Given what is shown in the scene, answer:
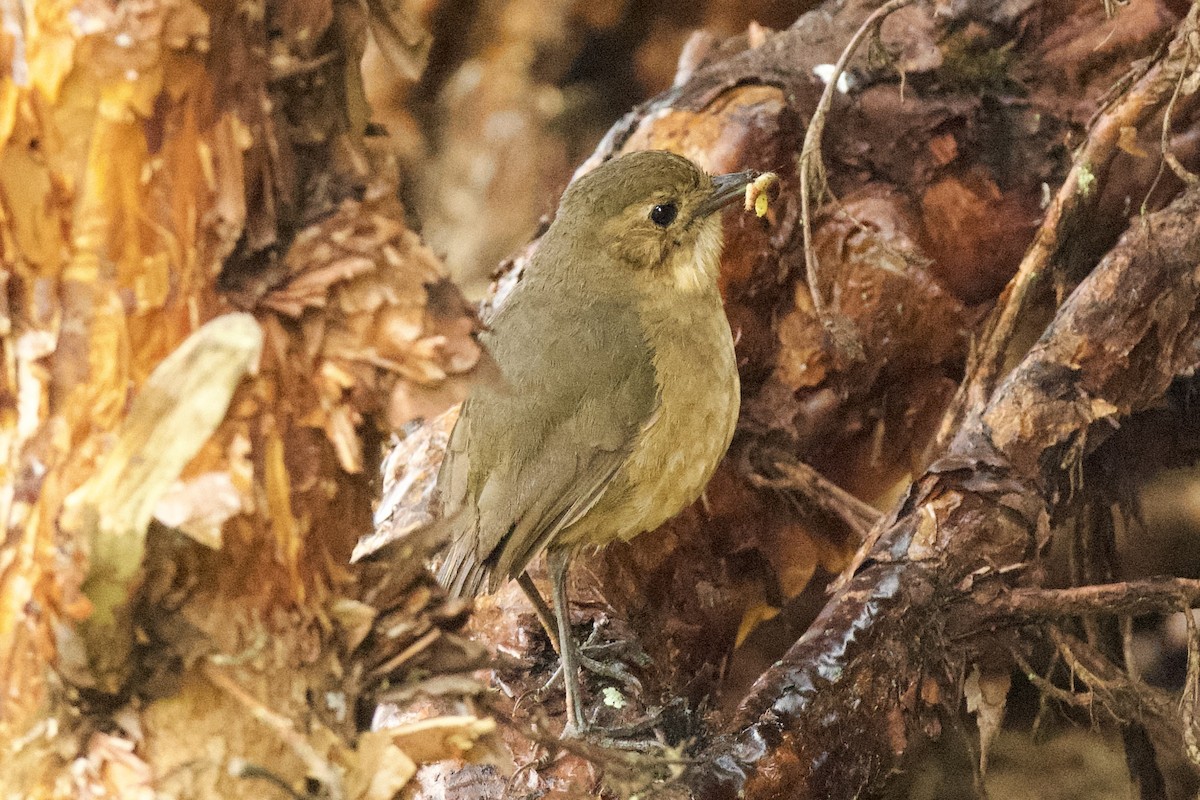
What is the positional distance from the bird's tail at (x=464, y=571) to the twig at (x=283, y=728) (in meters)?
0.97

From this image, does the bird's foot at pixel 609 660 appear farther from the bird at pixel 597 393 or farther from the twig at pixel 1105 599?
the twig at pixel 1105 599

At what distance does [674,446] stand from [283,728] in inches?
55.3

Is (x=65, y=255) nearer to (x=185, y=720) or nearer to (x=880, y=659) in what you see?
(x=185, y=720)

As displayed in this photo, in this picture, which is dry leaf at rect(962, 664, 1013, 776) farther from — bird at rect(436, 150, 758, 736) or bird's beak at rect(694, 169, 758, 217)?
bird's beak at rect(694, 169, 758, 217)

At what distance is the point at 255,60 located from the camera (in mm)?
1394

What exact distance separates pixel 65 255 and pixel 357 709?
0.71m

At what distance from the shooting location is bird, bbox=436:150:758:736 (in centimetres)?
258

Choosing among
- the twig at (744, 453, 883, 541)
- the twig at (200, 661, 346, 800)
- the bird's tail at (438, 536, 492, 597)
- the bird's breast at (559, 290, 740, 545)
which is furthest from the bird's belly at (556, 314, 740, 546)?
the twig at (200, 661, 346, 800)

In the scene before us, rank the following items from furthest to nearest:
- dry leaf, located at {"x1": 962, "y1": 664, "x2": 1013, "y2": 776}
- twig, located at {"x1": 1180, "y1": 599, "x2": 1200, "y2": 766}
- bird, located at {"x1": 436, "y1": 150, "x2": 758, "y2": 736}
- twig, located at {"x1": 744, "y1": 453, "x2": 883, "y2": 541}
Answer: twig, located at {"x1": 744, "y1": 453, "x2": 883, "y2": 541}
dry leaf, located at {"x1": 962, "y1": 664, "x2": 1013, "y2": 776}
bird, located at {"x1": 436, "y1": 150, "x2": 758, "y2": 736}
twig, located at {"x1": 1180, "y1": 599, "x2": 1200, "y2": 766}

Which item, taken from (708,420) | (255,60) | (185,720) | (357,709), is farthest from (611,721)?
(255,60)

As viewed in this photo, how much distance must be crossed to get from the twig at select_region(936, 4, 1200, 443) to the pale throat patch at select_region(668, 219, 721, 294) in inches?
30.9

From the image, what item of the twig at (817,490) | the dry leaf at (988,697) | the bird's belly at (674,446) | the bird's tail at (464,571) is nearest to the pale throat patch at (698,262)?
the bird's belly at (674,446)

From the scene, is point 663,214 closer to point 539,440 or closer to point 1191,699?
point 539,440

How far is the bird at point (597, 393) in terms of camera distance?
8.46 feet
